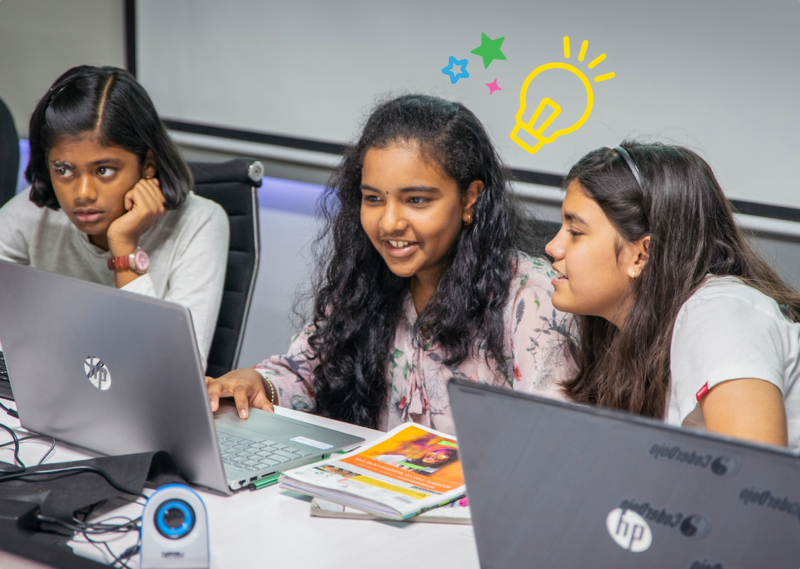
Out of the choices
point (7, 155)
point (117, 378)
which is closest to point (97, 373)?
point (117, 378)

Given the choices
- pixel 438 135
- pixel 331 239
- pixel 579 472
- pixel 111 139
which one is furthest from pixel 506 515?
pixel 111 139

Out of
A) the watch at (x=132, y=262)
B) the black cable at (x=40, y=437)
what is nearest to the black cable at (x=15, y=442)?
the black cable at (x=40, y=437)

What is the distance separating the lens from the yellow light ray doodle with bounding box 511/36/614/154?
1896mm

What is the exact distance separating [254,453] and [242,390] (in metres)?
0.21

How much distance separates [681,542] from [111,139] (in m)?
1.47

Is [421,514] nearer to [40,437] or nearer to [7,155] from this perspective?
[40,437]

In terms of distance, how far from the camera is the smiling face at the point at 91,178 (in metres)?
1.63

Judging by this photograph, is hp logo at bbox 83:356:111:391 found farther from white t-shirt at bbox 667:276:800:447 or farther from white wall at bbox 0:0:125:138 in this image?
white wall at bbox 0:0:125:138

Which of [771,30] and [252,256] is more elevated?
[771,30]

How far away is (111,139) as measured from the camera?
1650 millimetres

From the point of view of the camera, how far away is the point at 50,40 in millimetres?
2664

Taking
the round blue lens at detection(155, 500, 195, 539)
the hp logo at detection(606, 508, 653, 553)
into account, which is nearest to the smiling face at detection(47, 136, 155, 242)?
the round blue lens at detection(155, 500, 195, 539)

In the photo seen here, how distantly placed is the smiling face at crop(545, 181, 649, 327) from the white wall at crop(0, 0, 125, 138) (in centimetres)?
210

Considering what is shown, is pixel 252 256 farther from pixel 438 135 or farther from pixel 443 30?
pixel 443 30
